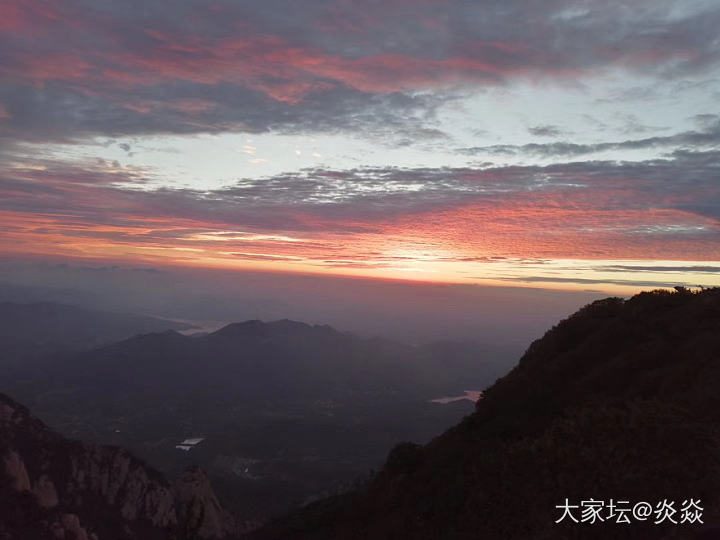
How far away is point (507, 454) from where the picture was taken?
19.7 metres

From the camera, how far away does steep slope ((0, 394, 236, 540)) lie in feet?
210

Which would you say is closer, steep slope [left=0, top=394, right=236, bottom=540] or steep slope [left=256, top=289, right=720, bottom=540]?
steep slope [left=256, top=289, right=720, bottom=540]

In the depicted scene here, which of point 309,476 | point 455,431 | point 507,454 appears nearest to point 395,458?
point 455,431

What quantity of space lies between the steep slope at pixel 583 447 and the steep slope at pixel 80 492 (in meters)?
55.2

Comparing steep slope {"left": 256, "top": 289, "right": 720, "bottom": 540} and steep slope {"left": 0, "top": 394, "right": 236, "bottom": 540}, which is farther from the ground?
steep slope {"left": 256, "top": 289, "right": 720, "bottom": 540}

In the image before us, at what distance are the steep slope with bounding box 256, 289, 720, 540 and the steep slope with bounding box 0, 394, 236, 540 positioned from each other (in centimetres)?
5524

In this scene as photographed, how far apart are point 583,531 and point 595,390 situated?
1147cm

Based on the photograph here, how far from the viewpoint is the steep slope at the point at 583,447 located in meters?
15.0

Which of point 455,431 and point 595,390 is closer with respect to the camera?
point 595,390

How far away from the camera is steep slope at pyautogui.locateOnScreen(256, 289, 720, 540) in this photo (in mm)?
15008

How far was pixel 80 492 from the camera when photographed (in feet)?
262

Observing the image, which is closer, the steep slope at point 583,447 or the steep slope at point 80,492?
the steep slope at point 583,447

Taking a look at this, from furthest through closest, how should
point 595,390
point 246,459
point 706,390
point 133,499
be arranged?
1. point 246,459
2. point 133,499
3. point 595,390
4. point 706,390

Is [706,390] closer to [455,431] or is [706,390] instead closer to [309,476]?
[455,431]
